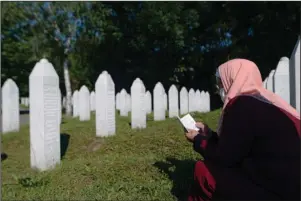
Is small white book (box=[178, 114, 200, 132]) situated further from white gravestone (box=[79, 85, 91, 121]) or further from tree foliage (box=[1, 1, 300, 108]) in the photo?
tree foliage (box=[1, 1, 300, 108])

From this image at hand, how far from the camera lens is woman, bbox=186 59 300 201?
85.2 inches

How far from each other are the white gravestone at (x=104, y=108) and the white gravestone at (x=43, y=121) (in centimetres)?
198

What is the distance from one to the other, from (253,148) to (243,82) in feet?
1.68

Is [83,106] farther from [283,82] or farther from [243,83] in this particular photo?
[243,83]

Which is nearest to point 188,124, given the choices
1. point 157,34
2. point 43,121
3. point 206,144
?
point 206,144

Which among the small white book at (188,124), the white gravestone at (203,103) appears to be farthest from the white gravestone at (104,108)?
the white gravestone at (203,103)

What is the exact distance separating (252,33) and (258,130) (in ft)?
78.1

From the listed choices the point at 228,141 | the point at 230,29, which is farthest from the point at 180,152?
the point at 230,29

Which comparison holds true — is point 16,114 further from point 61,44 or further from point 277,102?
point 61,44

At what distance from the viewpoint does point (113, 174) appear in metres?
4.71

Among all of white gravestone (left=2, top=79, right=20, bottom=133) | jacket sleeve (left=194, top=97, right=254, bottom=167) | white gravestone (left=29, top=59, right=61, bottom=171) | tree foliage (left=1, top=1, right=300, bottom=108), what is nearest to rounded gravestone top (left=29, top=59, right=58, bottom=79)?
white gravestone (left=29, top=59, right=61, bottom=171)

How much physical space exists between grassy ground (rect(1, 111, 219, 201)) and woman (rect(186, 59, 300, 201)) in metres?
1.65

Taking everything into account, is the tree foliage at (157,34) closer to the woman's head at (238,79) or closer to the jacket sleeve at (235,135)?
the woman's head at (238,79)

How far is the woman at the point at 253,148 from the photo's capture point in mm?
2164
